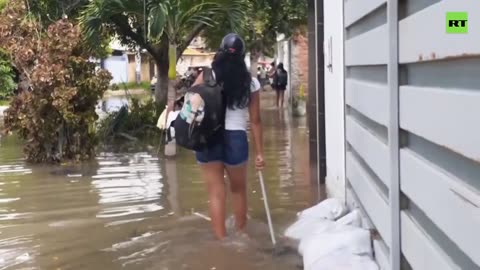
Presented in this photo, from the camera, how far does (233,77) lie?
6.08 meters

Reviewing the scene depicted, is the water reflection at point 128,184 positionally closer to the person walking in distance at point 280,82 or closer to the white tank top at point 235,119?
the white tank top at point 235,119

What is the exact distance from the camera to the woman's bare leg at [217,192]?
6176mm

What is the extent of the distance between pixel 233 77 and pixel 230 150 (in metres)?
0.62

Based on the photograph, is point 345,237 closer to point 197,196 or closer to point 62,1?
point 197,196

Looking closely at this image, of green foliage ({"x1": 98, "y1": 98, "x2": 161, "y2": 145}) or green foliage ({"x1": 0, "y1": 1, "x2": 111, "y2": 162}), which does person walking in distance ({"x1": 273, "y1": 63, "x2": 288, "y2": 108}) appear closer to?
green foliage ({"x1": 98, "y1": 98, "x2": 161, "y2": 145})

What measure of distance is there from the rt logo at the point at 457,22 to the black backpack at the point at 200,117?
11.3 ft

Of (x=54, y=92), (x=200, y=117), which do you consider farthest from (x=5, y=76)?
(x=200, y=117)

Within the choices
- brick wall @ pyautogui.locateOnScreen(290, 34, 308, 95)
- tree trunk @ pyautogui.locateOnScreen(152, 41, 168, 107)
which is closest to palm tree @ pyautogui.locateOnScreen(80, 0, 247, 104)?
tree trunk @ pyautogui.locateOnScreen(152, 41, 168, 107)

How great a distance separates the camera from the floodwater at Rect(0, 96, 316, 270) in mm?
5836

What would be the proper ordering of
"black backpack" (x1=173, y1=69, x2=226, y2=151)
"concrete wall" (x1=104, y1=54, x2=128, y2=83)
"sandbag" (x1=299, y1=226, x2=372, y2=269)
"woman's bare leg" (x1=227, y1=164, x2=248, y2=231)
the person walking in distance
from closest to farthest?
"sandbag" (x1=299, y1=226, x2=372, y2=269)
"black backpack" (x1=173, y1=69, x2=226, y2=151)
"woman's bare leg" (x1=227, y1=164, x2=248, y2=231)
the person walking in distance
"concrete wall" (x1=104, y1=54, x2=128, y2=83)

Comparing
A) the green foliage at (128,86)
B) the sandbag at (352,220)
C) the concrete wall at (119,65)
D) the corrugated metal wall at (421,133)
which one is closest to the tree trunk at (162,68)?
the green foliage at (128,86)

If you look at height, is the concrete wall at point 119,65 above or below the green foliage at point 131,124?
above

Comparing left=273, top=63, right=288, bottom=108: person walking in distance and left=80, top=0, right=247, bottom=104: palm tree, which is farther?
left=273, top=63, right=288, bottom=108: person walking in distance

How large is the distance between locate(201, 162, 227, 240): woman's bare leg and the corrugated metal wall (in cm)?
151
